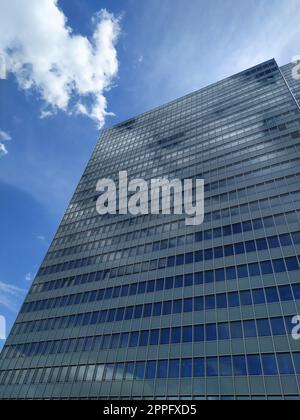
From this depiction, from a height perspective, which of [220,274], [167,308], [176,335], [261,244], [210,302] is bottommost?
[176,335]

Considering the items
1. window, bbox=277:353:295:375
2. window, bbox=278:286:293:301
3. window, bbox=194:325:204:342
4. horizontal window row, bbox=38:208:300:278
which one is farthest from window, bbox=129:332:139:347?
window, bbox=278:286:293:301

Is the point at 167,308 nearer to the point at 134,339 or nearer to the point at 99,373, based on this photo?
the point at 134,339

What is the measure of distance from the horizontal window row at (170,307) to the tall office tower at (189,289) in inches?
6.3

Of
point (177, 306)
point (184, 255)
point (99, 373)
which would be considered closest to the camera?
point (99, 373)

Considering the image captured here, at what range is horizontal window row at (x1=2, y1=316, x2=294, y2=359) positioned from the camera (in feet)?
120

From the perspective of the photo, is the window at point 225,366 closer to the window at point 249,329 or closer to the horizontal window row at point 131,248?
the window at point 249,329

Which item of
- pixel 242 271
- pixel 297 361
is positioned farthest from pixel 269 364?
pixel 242 271

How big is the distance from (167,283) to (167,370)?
13100 mm

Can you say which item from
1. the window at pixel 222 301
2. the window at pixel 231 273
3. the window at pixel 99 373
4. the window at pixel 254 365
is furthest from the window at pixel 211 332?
the window at pixel 99 373

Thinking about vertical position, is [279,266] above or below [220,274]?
below

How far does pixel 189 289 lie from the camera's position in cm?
4594

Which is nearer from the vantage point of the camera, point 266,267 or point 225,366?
point 225,366

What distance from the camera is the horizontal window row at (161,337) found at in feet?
120
